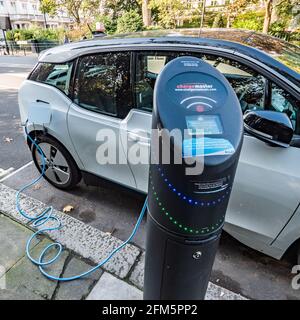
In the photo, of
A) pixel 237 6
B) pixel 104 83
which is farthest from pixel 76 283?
pixel 237 6

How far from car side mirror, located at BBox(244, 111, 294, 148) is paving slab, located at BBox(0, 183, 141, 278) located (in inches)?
53.1

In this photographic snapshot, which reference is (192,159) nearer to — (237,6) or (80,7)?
(237,6)

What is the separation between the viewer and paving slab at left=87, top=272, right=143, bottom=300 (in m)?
1.85

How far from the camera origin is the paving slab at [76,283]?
187 centimetres

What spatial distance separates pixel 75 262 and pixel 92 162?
2.89 ft

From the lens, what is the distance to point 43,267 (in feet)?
6.75

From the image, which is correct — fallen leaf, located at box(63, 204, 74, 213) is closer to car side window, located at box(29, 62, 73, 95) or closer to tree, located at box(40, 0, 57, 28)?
car side window, located at box(29, 62, 73, 95)

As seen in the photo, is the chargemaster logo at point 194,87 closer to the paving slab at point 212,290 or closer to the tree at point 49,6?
the paving slab at point 212,290

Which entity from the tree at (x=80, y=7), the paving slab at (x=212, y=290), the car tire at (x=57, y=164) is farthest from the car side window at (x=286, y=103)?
the tree at (x=80, y=7)

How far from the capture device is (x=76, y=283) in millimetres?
1945

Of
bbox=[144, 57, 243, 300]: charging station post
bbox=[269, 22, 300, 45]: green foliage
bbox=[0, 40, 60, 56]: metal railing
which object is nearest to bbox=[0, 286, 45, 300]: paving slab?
bbox=[144, 57, 243, 300]: charging station post

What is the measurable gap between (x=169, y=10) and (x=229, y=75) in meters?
15.1

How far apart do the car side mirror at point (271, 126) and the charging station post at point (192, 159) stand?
55cm
